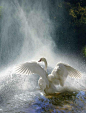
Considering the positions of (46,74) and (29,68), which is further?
(46,74)

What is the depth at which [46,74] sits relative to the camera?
5930mm

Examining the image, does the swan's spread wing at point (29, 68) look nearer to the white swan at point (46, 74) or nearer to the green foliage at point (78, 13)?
the white swan at point (46, 74)

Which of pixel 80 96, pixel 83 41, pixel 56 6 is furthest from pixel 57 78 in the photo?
pixel 56 6

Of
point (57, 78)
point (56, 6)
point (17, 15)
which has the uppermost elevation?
point (56, 6)

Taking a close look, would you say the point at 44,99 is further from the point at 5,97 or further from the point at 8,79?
the point at 8,79

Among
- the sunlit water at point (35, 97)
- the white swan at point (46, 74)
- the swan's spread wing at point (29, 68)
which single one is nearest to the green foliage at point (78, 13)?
the sunlit water at point (35, 97)

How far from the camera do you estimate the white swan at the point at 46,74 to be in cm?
554

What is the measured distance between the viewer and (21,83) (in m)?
7.01

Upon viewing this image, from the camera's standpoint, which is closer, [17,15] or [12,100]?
[12,100]

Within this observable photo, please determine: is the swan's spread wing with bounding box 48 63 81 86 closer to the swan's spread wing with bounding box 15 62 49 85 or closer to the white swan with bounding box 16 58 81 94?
the white swan with bounding box 16 58 81 94

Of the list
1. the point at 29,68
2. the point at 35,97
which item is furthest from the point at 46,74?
the point at 35,97

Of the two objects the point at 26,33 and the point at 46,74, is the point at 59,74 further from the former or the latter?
the point at 26,33

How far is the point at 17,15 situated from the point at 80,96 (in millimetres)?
14808

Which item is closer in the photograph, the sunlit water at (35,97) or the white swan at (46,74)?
the sunlit water at (35,97)
